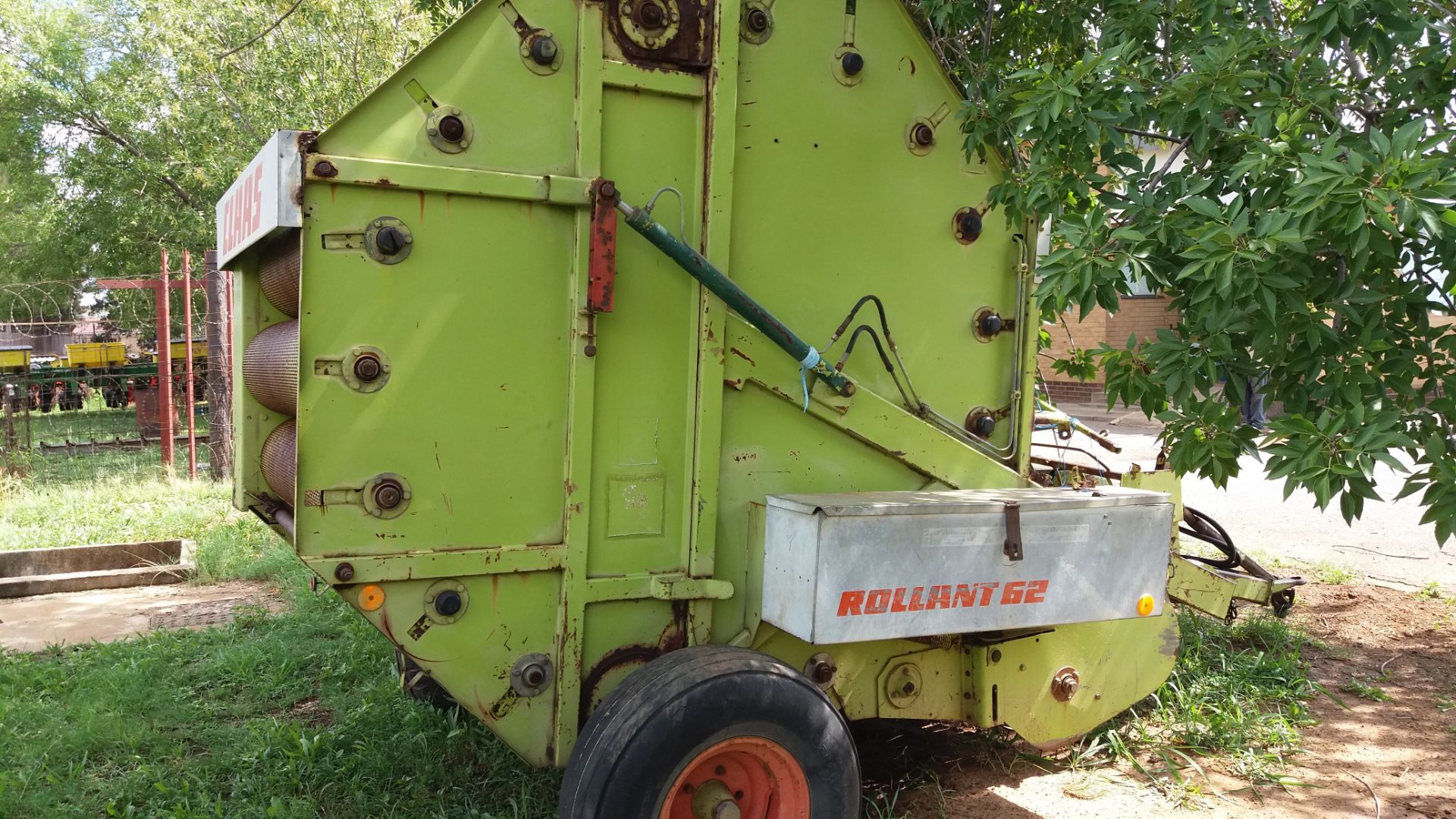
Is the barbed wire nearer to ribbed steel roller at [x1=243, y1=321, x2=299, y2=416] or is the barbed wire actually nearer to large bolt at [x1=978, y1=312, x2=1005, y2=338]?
ribbed steel roller at [x1=243, y1=321, x2=299, y2=416]

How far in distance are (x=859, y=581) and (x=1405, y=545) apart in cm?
722

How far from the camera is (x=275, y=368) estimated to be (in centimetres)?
301

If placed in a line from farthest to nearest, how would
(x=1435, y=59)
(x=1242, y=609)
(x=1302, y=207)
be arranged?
(x=1242, y=609) → (x=1435, y=59) → (x=1302, y=207)

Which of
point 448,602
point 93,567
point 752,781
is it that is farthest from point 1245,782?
point 93,567

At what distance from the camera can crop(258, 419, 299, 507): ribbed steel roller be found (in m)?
3.04

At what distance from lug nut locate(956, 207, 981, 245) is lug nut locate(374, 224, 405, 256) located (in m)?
1.78

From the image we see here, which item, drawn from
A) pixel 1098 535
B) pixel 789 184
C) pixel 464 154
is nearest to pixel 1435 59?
pixel 1098 535

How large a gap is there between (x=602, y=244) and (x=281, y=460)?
1260 mm

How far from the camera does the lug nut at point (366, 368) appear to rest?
2.63m

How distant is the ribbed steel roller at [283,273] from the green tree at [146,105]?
6.93 metres

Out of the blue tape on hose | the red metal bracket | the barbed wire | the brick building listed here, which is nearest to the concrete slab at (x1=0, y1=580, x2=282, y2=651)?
the red metal bracket

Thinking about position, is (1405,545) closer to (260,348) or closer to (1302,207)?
(1302,207)

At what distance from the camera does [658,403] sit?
2.97 m

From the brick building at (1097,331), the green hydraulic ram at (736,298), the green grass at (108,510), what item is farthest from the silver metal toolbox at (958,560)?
the brick building at (1097,331)
